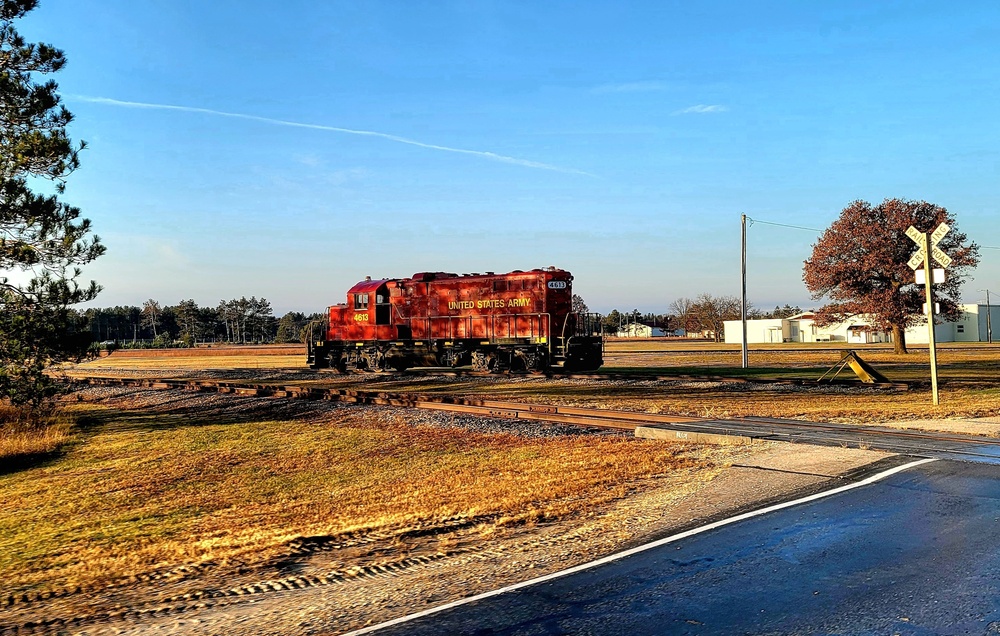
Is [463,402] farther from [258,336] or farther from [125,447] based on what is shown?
[258,336]

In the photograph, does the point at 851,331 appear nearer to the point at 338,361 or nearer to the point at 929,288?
the point at 338,361

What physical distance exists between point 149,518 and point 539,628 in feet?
22.4

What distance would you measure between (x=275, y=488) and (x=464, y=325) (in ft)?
66.6

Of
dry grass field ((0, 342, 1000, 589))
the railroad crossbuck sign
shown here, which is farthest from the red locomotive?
the railroad crossbuck sign

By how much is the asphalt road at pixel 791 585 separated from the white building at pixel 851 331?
3445 inches

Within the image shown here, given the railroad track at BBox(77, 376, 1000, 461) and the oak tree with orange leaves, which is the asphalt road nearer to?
the railroad track at BBox(77, 376, 1000, 461)

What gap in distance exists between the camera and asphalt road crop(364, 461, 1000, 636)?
482 cm

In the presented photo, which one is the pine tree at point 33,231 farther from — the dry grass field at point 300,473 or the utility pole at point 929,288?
the utility pole at point 929,288

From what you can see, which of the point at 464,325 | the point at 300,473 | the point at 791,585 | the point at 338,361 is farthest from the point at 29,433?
the point at 791,585

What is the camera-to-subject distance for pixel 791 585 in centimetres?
548

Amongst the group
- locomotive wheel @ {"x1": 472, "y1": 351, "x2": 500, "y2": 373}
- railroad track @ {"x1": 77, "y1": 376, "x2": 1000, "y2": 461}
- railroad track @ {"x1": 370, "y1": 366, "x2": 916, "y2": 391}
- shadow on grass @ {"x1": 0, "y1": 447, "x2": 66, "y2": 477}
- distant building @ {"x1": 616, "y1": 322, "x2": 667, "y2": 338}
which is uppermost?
distant building @ {"x1": 616, "y1": 322, "x2": 667, "y2": 338}

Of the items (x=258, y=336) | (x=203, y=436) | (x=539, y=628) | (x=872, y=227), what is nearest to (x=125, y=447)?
(x=203, y=436)

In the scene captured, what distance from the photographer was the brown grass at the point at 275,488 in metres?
7.92

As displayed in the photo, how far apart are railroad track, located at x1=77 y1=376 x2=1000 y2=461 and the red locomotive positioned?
825cm
